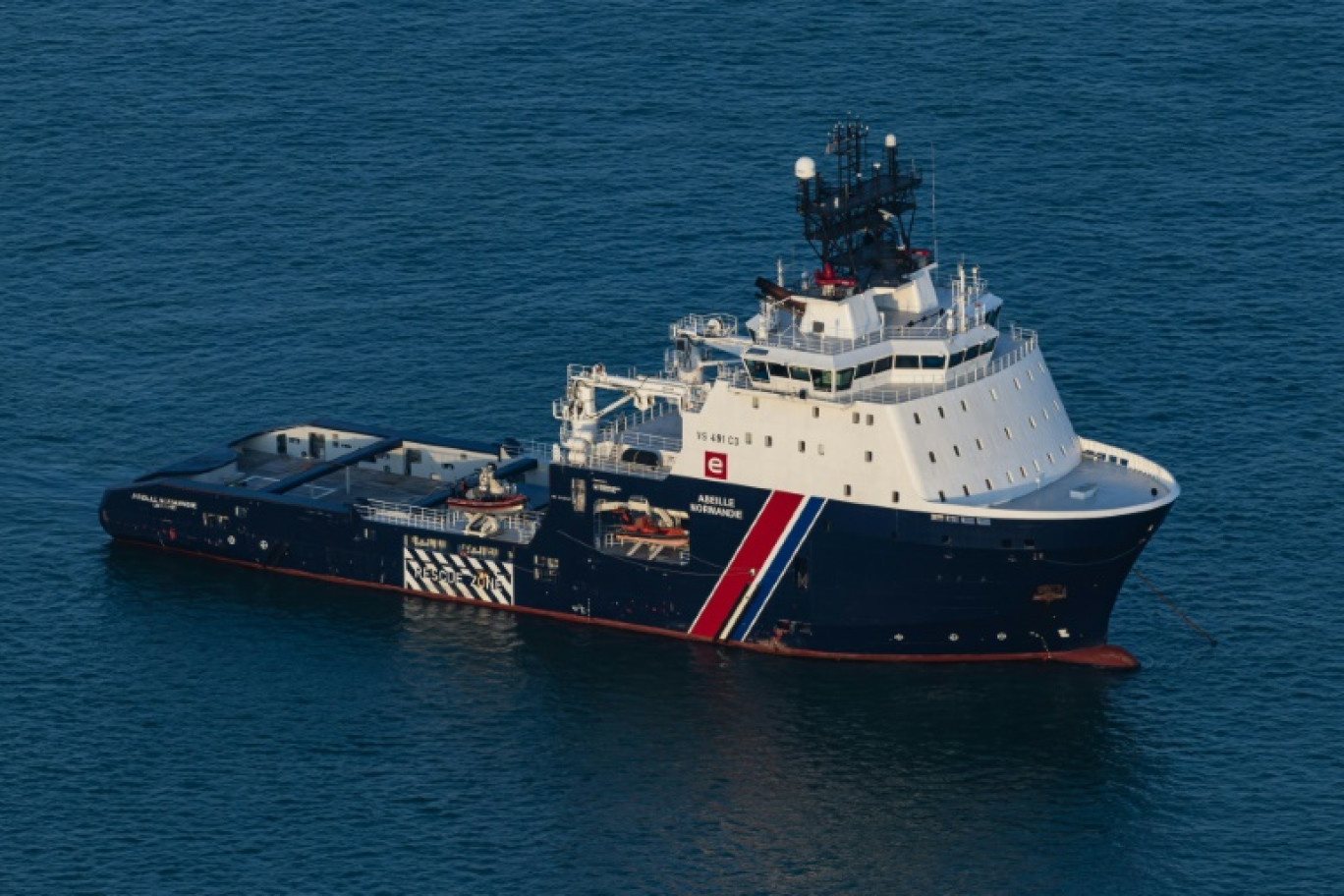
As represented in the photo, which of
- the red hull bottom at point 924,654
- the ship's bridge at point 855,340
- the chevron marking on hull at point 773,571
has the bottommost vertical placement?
the red hull bottom at point 924,654

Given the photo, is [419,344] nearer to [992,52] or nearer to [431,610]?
[431,610]

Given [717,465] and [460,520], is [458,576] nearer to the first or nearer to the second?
[460,520]

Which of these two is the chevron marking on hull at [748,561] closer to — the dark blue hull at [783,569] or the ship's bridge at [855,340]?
the dark blue hull at [783,569]

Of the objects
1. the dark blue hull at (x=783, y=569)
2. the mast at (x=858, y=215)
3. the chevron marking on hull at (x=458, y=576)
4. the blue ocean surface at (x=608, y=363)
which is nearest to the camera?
the blue ocean surface at (x=608, y=363)

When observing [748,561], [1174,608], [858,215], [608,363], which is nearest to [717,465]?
[748,561]

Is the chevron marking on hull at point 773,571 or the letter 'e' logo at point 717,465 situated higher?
the letter 'e' logo at point 717,465

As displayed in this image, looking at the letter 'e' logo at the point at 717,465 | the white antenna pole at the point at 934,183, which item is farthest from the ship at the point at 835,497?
the white antenna pole at the point at 934,183

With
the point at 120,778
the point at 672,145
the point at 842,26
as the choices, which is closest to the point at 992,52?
the point at 842,26

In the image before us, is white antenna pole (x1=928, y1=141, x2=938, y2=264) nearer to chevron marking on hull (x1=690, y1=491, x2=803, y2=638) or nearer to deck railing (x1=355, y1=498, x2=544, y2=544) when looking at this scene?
deck railing (x1=355, y1=498, x2=544, y2=544)

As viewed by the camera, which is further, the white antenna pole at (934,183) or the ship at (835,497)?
the white antenna pole at (934,183)
